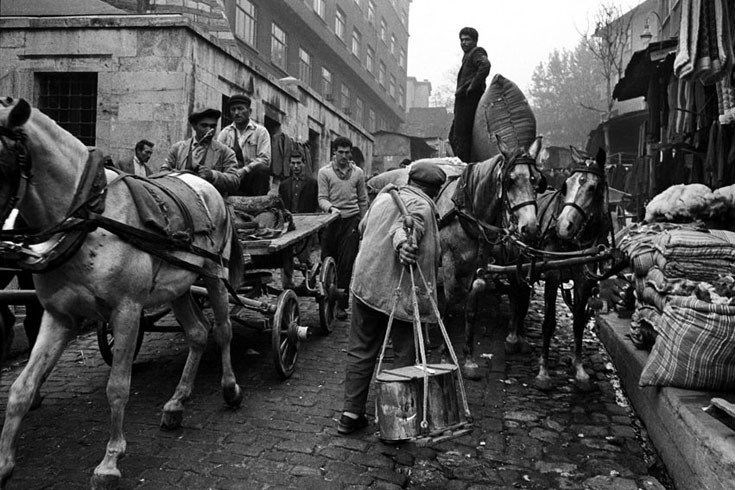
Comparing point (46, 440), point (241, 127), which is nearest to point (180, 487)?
point (46, 440)

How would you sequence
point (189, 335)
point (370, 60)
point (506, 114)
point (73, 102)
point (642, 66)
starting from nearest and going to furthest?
point (189, 335)
point (506, 114)
point (73, 102)
point (642, 66)
point (370, 60)

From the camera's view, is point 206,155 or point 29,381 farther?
point 206,155

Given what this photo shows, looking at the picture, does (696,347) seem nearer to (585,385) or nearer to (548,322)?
(585,385)

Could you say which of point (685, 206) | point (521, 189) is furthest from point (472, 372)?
point (685, 206)

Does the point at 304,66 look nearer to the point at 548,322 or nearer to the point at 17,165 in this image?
the point at 548,322

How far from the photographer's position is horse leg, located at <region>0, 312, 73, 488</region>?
289cm

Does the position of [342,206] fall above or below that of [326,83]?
below

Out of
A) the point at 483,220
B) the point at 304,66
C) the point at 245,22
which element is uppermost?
the point at 304,66

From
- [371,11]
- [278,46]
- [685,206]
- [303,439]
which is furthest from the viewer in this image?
[371,11]

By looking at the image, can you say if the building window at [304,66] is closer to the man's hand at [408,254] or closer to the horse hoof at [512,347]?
the horse hoof at [512,347]

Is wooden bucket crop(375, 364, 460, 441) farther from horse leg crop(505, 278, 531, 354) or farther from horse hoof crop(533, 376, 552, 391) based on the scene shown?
horse leg crop(505, 278, 531, 354)

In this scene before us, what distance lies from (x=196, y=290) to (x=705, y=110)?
792cm

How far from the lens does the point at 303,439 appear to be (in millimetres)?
3971

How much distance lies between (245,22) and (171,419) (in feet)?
66.4
